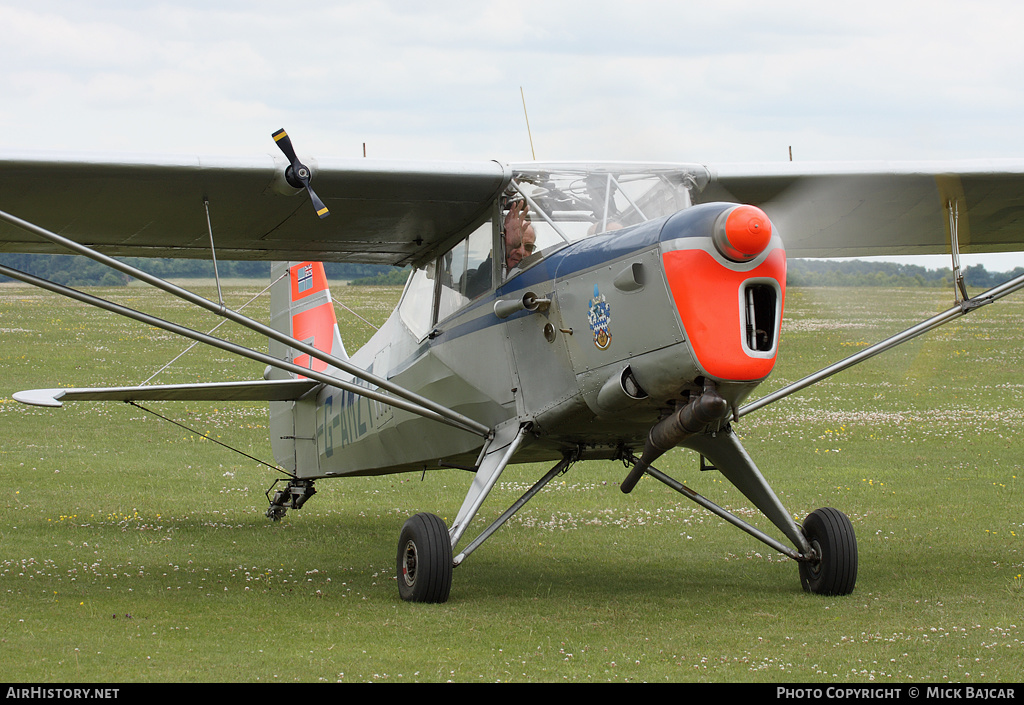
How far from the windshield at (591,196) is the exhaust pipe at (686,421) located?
1.68 m

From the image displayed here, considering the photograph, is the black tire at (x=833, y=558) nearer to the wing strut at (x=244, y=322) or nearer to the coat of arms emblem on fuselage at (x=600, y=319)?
the coat of arms emblem on fuselage at (x=600, y=319)

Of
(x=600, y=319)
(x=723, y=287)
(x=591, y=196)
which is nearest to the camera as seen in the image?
(x=723, y=287)

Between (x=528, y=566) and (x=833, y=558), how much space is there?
2752 mm

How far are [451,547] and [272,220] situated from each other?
10.7 ft

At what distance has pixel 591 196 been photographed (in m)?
8.47

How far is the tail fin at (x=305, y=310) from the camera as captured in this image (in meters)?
13.2

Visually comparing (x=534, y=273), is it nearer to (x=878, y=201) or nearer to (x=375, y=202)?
(x=375, y=202)

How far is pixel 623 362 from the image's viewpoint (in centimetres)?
723

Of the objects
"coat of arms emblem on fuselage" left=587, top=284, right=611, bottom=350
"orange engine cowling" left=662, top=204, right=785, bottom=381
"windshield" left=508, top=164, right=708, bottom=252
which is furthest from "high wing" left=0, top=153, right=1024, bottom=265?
"orange engine cowling" left=662, top=204, right=785, bottom=381

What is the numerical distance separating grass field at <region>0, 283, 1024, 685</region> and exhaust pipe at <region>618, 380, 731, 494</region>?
1132 millimetres

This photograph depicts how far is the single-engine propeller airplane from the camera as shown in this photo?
6.83m

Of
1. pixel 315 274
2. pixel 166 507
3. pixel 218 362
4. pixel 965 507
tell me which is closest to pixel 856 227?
pixel 965 507

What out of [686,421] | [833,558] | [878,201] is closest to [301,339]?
[878,201]

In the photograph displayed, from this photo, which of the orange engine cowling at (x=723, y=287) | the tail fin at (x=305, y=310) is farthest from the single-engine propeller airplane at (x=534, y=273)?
the tail fin at (x=305, y=310)
